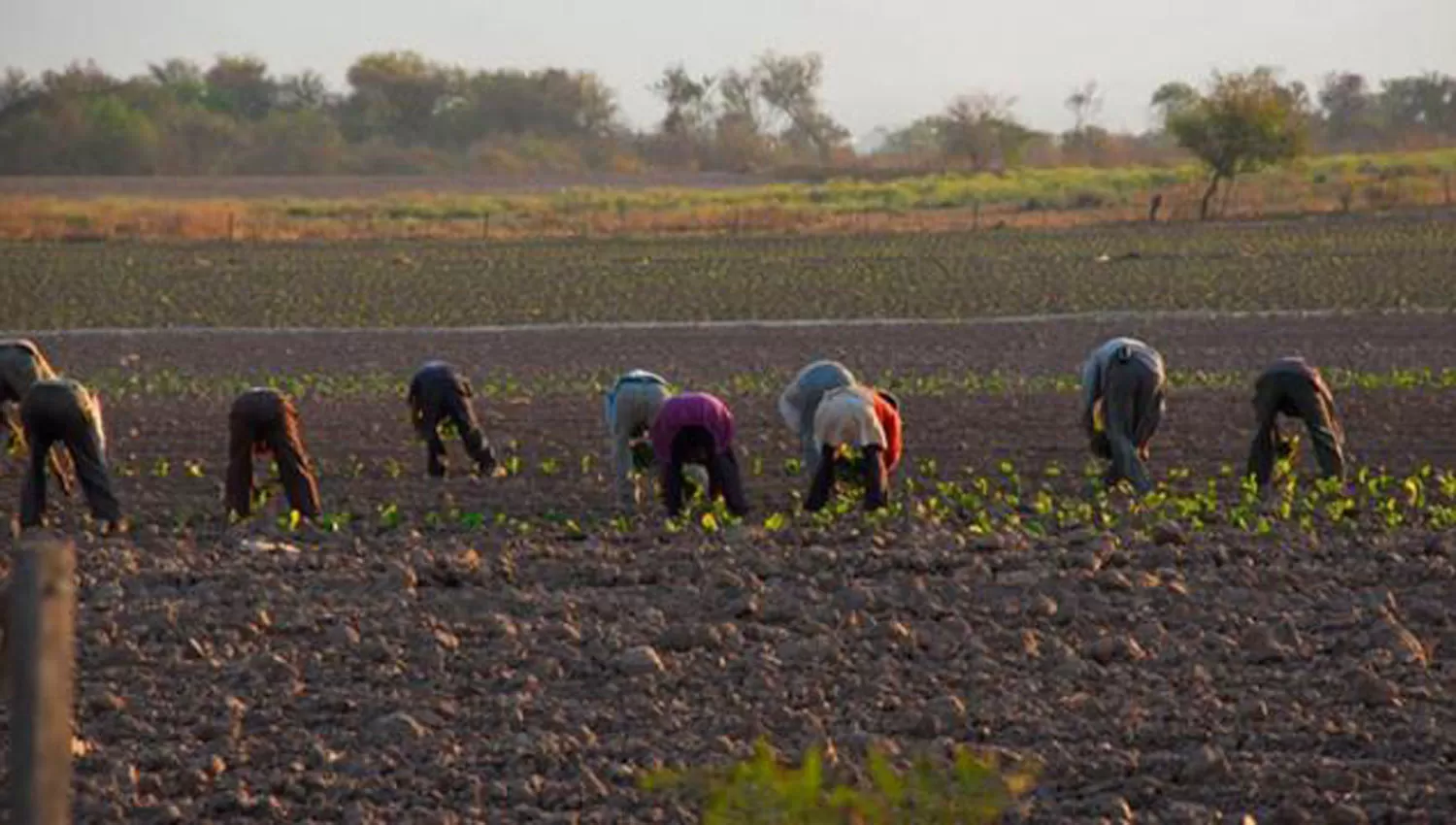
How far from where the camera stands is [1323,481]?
59.3ft

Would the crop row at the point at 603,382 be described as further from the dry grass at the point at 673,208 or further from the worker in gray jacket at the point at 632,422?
the dry grass at the point at 673,208

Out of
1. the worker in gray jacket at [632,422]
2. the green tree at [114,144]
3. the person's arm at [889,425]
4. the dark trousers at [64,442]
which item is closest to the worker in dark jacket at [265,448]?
the dark trousers at [64,442]

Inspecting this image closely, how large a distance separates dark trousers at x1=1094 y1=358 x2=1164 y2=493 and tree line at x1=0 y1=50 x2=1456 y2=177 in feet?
158

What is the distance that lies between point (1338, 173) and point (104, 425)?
50110 mm

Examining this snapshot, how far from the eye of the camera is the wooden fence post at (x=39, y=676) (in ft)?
16.5

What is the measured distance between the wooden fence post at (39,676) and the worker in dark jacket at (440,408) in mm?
13658

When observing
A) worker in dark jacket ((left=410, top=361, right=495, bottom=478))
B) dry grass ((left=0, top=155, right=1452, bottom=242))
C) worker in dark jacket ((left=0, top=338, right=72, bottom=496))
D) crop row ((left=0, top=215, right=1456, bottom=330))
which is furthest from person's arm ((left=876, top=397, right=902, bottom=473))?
dry grass ((left=0, top=155, right=1452, bottom=242))

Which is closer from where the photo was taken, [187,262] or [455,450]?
[455,450]

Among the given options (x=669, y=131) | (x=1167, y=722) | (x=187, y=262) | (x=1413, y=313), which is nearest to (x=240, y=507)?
(x=1167, y=722)

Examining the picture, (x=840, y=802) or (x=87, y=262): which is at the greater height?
(x=840, y=802)

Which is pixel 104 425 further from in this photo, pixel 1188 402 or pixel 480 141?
pixel 480 141

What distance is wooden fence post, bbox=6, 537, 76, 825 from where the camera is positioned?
502 centimetres

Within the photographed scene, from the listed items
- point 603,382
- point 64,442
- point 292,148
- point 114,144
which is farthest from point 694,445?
point 292,148

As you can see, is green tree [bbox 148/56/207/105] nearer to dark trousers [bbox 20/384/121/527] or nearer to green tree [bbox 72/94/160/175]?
green tree [bbox 72/94/160/175]
